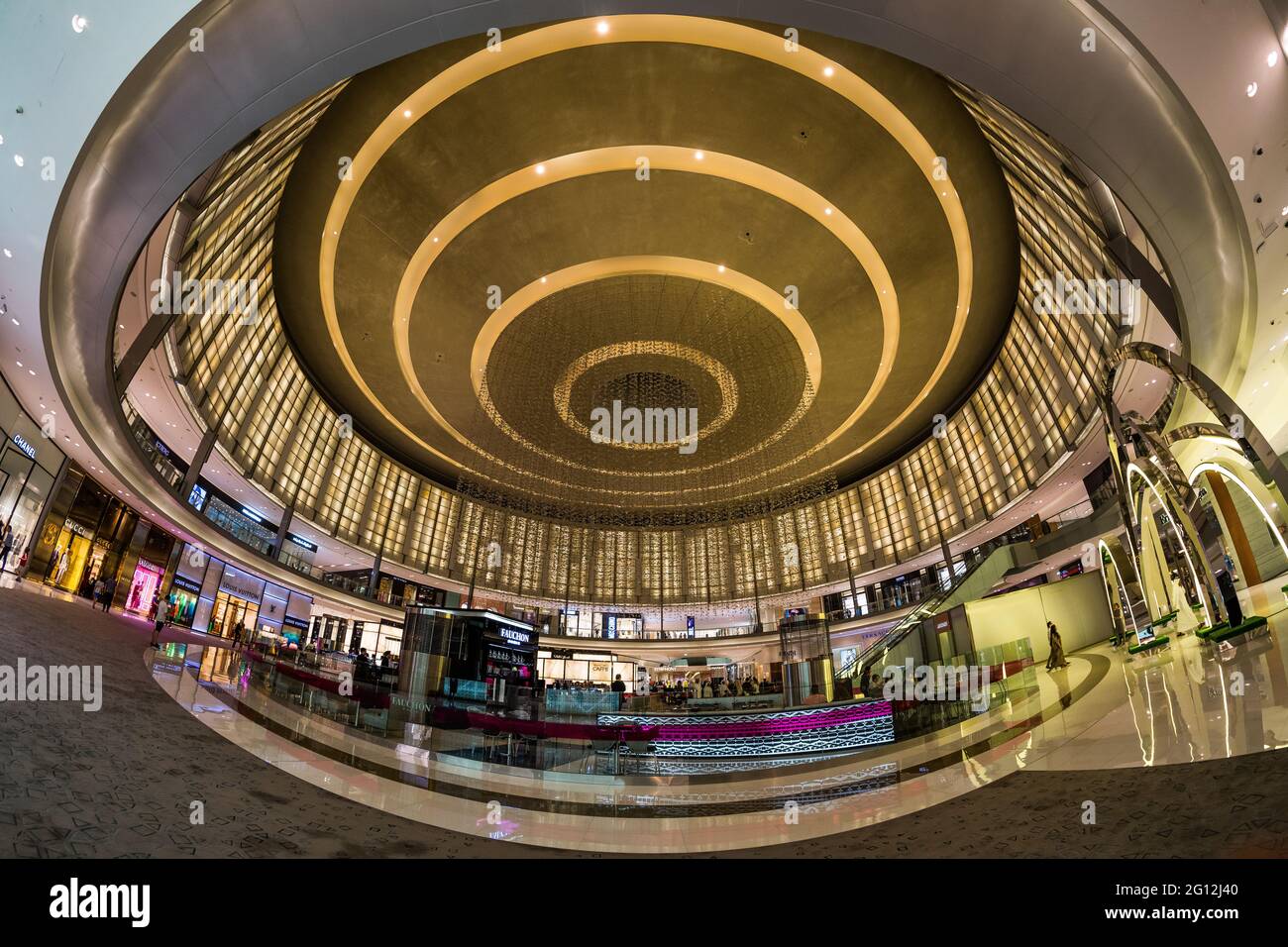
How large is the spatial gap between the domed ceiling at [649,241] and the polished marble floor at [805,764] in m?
11.8

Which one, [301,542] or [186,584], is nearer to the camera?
[186,584]

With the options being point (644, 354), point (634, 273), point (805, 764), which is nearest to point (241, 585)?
A: point (644, 354)

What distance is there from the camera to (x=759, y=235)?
1677 cm

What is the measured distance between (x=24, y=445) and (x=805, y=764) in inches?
863

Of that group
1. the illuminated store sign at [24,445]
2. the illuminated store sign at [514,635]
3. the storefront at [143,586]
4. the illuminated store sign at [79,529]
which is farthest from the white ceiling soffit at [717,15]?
the storefront at [143,586]

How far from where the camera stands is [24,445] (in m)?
16.6

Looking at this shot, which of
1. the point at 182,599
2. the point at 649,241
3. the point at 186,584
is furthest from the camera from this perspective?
the point at 186,584

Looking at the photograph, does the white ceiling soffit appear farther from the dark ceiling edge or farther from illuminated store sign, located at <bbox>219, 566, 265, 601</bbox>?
illuminated store sign, located at <bbox>219, 566, 265, 601</bbox>

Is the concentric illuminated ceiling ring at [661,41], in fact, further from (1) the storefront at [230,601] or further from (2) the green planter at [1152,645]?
(1) the storefront at [230,601]

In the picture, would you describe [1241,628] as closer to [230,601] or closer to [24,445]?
[24,445]

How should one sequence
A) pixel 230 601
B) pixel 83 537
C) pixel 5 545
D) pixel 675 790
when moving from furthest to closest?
pixel 230 601 → pixel 83 537 → pixel 5 545 → pixel 675 790

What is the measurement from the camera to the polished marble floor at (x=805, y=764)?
4.06 metres

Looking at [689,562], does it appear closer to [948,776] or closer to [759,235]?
[759,235]
